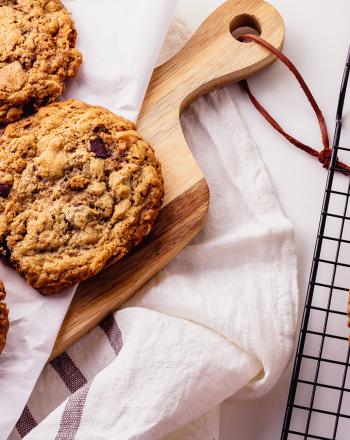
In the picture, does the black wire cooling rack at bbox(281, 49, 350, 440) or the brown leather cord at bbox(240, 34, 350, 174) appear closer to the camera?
the black wire cooling rack at bbox(281, 49, 350, 440)

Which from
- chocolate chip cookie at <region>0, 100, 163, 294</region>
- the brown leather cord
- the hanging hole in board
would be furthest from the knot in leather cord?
chocolate chip cookie at <region>0, 100, 163, 294</region>

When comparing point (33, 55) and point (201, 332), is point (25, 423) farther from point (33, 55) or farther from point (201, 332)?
point (33, 55)

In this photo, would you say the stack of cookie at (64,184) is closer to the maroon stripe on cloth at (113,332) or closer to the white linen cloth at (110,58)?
the white linen cloth at (110,58)

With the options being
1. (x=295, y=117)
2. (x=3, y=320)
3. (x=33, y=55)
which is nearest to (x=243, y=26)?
(x=295, y=117)

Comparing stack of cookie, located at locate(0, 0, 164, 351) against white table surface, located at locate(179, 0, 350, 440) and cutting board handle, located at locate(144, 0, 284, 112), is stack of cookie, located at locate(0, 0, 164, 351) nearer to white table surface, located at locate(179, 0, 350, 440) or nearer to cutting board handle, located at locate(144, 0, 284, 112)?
cutting board handle, located at locate(144, 0, 284, 112)

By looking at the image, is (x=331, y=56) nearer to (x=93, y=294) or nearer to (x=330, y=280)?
(x=330, y=280)

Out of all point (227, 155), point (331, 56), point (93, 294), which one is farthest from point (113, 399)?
point (331, 56)
